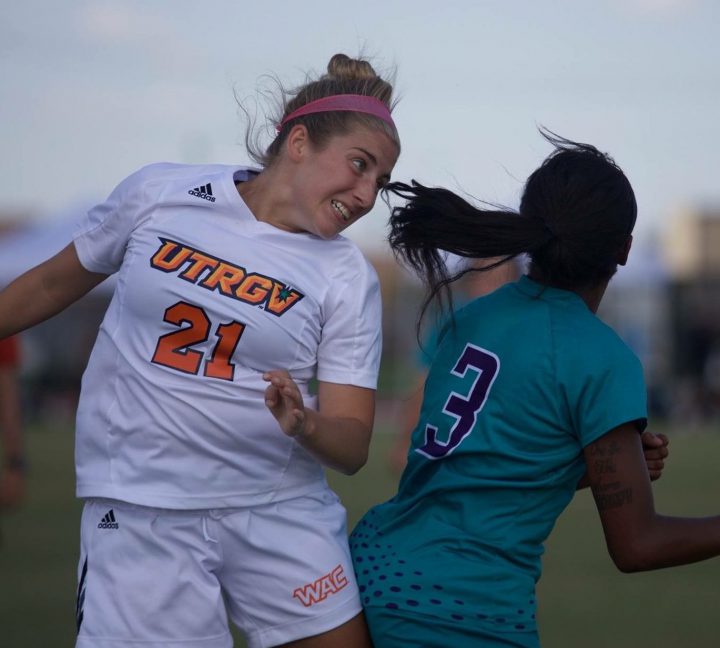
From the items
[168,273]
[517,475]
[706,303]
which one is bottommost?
[517,475]

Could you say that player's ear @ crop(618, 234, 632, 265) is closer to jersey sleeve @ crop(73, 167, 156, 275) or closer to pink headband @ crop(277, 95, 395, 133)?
pink headband @ crop(277, 95, 395, 133)

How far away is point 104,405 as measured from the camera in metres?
2.91

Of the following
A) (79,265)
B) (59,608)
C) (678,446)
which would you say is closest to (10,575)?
(59,608)

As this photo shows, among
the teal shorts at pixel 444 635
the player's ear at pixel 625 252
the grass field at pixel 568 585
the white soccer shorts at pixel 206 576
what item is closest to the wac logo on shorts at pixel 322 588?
the white soccer shorts at pixel 206 576

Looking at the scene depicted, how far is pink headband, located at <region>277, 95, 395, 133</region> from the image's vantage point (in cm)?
297

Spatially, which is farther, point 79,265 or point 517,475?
point 79,265

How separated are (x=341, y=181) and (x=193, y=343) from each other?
54 centimetres

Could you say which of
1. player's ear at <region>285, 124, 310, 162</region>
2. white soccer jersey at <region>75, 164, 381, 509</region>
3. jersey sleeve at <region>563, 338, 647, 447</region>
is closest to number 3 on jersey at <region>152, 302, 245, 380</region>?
white soccer jersey at <region>75, 164, 381, 509</region>

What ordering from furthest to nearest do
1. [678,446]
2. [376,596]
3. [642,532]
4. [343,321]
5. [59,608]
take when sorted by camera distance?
[678,446] < [59,608] < [343,321] < [376,596] < [642,532]

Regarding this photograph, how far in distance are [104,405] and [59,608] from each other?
3403 millimetres

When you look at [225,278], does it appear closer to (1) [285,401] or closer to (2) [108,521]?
(1) [285,401]

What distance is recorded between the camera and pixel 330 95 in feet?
9.91

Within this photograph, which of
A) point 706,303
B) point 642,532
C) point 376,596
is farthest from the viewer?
point 706,303

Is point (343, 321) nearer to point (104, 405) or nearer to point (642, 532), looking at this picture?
point (104, 405)
